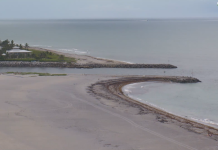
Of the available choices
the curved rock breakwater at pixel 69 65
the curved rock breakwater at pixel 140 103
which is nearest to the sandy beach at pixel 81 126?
the curved rock breakwater at pixel 140 103

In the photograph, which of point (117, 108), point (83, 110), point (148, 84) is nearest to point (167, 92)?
point (148, 84)

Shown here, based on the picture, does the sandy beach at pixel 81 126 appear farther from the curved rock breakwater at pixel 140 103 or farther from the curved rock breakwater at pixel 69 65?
the curved rock breakwater at pixel 69 65

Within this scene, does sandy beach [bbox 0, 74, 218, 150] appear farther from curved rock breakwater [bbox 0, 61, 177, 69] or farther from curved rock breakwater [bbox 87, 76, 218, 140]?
curved rock breakwater [bbox 0, 61, 177, 69]

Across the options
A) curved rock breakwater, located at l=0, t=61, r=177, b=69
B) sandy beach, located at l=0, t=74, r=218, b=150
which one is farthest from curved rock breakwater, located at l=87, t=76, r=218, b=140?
curved rock breakwater, located at l=0, t=61, r=177, b=69

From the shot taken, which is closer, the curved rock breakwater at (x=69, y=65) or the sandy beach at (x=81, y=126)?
the sandy beach at (x=81, y=126)

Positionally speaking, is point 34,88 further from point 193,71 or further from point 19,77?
point 193,71

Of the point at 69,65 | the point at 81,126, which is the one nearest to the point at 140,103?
the point at 81,126
